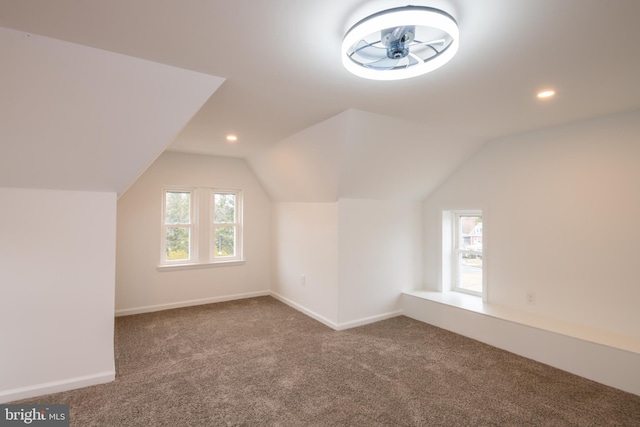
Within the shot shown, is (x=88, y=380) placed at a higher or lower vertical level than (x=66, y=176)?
lower

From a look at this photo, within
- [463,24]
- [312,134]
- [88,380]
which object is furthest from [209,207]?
[463,24]

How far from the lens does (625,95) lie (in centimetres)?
242

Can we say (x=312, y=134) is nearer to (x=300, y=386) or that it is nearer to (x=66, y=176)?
(x=66, y=176)

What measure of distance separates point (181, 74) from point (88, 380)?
2427 millimetres

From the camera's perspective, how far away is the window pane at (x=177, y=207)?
4616mm

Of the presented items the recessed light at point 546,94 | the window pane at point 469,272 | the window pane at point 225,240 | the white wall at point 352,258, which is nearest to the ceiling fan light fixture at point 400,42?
the recessed light at point 546,94

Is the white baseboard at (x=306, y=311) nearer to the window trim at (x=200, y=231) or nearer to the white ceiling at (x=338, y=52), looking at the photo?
the window trim at (x=200, y=231)

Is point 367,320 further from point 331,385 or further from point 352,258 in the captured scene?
point 331,385

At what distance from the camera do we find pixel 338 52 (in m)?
1.82

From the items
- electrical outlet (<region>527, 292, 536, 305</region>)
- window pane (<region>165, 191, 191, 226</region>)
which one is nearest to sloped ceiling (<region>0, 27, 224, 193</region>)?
window pane (<region>165, 191, 191, 226</region>)

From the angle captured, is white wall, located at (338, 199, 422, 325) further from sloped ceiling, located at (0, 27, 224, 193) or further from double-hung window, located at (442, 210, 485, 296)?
sloped ceiling, located at (0, 27, 224, 193)

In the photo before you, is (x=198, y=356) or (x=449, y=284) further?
(x=449, y=284)

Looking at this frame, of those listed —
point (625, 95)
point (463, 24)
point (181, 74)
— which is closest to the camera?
point (463, 24)

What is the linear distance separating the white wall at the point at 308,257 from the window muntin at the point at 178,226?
1295mm
